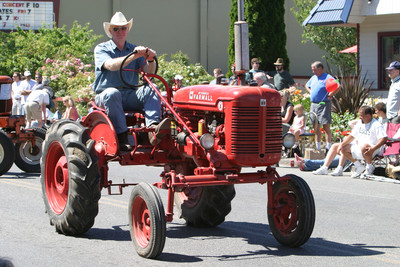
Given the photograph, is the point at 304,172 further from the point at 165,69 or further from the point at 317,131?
the point at 165,69

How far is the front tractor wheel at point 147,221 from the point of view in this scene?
6934 mm

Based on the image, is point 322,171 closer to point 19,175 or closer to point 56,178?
point 19,175

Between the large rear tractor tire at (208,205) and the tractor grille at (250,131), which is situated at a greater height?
the tractor grille at (250,131)

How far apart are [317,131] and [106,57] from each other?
8.48 m

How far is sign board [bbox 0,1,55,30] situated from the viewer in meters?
31.4

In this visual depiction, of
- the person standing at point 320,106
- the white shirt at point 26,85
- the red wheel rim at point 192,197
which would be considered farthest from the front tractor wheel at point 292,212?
the white shirt at point 26,85

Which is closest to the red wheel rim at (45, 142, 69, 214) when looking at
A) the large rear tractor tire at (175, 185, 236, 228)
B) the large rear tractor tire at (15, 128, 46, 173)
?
the large rear tractor tire at (175, 185, 236, 228)

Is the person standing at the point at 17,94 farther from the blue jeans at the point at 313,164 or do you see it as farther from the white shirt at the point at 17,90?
the blue jeans at the point at 313,164

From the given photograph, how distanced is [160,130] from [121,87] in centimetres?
94

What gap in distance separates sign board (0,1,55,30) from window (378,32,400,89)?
14.4m

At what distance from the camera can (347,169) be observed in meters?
14.6

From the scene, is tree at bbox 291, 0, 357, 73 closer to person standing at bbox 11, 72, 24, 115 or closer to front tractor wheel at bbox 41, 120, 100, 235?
person standing at bbox 11, 72, 24, 115

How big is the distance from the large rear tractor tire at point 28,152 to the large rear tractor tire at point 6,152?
0.86 metres

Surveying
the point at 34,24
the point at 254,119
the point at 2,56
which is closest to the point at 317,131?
the point at 254,119
